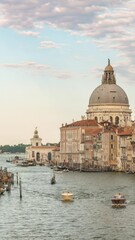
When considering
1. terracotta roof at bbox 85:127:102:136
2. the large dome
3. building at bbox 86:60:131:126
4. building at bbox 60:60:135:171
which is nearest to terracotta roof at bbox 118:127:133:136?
building at bbox 60:60:135:171

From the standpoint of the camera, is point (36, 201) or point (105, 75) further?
point (105, 75)

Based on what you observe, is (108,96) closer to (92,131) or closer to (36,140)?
(92,131)

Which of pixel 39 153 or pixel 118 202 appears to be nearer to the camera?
pixel 118 202

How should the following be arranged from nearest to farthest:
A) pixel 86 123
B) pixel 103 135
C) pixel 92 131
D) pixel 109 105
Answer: pixel 103 135
pixel 92 131
pixel 86 123
pixel 109 105

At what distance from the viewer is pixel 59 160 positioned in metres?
133

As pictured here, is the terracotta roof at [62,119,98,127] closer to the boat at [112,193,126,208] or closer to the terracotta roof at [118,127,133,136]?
the terracotta roof at [118,127,133,136]

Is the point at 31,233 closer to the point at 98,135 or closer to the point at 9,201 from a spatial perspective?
the point at 9,201

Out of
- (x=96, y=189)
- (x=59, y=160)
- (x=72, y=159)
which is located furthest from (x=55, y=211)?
(x=59, y=160)

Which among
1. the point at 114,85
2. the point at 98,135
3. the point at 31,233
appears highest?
the point at 114,85

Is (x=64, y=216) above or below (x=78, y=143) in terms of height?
below

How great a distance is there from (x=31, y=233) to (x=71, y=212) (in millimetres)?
8210

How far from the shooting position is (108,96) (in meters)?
134

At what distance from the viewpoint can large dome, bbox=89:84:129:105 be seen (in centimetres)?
13438

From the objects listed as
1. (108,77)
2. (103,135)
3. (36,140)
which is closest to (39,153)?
(36,140)
